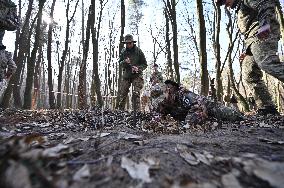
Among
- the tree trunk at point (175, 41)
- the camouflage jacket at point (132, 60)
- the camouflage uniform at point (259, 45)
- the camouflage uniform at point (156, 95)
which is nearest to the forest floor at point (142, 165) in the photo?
the camouflage uniform at point (259, 45)

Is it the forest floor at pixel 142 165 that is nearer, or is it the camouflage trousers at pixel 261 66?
the forest floor at pixel 142 165

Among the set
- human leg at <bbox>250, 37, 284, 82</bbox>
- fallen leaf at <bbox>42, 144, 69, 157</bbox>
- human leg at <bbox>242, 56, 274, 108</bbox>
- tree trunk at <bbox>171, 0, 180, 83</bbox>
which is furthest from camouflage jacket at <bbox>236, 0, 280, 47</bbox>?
tree trunk at <bbox>171, 0, 180, 83</bbox>

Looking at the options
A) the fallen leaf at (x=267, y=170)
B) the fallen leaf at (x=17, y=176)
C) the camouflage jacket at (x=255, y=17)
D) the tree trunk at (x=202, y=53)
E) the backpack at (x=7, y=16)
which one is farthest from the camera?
the tree trunk at (x=202, y=53)

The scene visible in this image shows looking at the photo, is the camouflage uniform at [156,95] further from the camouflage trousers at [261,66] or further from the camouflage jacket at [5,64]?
the camouflage jacket at [5,64]

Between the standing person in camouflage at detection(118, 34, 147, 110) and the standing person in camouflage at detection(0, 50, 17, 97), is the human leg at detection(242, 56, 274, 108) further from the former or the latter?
the standing person in camouflage at detection(0, 50, 17, 97)

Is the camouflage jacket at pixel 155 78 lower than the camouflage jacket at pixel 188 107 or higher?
higher

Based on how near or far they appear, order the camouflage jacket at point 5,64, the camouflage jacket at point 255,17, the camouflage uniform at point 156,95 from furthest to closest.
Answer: the camouflage uniform at point 156,95, the camouflage jacket at point 5,64, the camouflage jacket at point 255,17

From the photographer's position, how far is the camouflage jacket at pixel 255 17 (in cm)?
370

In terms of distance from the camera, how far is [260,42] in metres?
3.79

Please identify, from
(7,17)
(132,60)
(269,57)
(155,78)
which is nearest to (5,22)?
(7,17)

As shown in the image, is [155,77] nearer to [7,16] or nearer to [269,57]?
[269,57]

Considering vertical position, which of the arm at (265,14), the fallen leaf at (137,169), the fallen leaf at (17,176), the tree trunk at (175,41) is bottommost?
the fallen leaf at (137,169)

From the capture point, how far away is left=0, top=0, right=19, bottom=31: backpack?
429 cm

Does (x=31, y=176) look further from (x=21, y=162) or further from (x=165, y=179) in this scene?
(x=165, y=179)
